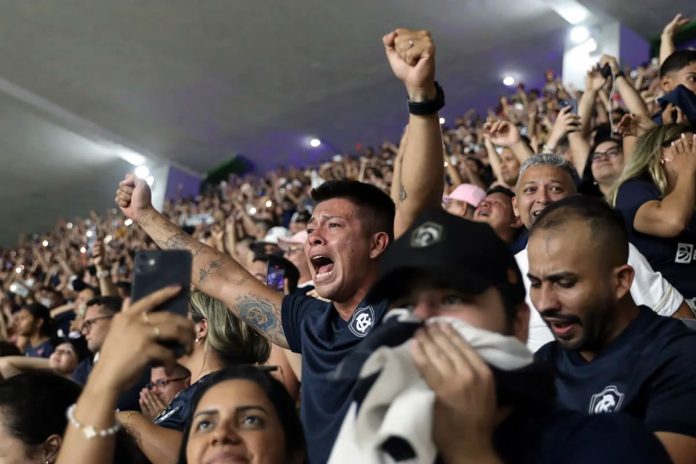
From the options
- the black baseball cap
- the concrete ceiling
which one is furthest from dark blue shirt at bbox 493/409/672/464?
the concrete ceiling

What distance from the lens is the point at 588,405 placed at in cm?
159

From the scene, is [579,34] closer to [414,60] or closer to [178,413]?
[414,60]

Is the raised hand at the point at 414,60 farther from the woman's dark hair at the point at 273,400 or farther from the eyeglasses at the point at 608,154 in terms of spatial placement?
the eyeglasses at the point at 608,154

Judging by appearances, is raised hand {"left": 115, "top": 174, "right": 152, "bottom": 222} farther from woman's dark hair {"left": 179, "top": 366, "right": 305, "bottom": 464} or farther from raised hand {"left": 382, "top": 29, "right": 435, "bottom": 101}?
woman's dark hair {"left": 179, "top": 366, "right": 305, "bottom": 464}

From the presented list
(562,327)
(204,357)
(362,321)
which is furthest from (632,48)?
(562,327)

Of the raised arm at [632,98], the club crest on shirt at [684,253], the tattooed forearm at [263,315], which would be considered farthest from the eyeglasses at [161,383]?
the raised arm at [632,98]

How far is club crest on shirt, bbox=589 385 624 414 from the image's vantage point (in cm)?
155

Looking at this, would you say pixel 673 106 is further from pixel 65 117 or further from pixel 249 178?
pixel 65 117

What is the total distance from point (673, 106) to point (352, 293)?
2067mm

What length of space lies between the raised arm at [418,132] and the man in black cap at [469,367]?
93 cm

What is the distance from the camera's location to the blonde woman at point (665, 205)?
2.67 meters

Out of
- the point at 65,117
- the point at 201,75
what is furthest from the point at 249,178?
the point at 65,117

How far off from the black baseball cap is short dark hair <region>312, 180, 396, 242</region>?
111 cm

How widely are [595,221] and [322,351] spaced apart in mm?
732
